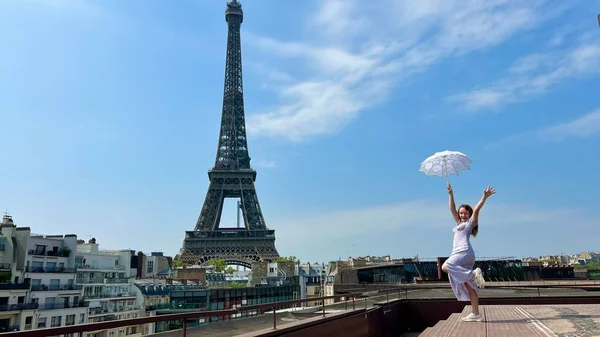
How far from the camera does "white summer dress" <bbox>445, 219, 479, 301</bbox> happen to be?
20.1 ft

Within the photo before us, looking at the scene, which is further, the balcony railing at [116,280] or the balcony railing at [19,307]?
the balcony railing at [116,280]

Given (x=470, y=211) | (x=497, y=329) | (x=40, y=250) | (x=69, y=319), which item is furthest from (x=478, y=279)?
(x=40, y=250)

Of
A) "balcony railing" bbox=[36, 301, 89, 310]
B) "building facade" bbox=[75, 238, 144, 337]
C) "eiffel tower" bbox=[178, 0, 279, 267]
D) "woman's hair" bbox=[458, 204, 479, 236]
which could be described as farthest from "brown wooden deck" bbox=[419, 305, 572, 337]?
"eiffel tower" bbox=[178, 0, 279, 267]

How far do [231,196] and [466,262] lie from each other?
81.3m

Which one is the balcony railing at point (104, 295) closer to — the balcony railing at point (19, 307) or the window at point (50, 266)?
the window at point (50, 266)

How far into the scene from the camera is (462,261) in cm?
613

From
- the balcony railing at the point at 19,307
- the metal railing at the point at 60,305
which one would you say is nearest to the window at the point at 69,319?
the metal railing at the point at 60,305

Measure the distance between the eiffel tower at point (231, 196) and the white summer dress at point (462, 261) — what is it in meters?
73.9

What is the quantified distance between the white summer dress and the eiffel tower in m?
73.9

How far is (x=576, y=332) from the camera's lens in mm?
4863

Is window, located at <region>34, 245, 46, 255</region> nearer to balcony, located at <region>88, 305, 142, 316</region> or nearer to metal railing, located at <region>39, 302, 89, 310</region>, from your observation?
metal railing, located at <region>39, 302, 89, 310</region>

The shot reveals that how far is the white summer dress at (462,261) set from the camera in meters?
6.12

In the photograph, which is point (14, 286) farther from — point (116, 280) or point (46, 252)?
point (116, 280)

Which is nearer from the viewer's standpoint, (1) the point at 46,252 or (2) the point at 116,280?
(1) the point at 46,252
